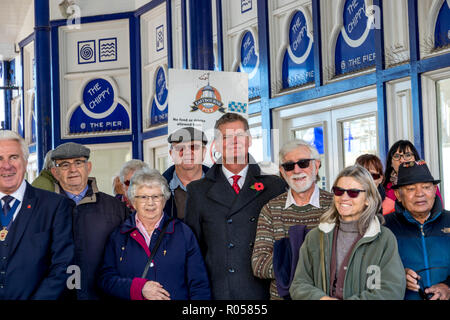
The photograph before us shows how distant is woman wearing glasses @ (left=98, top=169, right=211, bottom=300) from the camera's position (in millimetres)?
3002

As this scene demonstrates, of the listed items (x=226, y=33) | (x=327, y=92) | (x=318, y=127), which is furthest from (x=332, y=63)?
(x=226, y=33)

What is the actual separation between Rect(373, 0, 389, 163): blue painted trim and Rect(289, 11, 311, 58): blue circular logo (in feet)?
3.66

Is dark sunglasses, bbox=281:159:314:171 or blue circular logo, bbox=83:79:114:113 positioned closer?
dark sunglasses, bbox=281:159:314:171

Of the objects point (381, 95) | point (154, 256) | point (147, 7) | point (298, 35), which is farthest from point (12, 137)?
point (147, 7)

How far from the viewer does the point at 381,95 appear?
17.8 feet

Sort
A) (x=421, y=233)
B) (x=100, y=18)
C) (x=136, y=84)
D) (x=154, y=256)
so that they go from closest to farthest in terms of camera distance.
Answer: (x=421, y=233)
(x=154, y=256)
(x=136, y=84)
(x=100, y=18)

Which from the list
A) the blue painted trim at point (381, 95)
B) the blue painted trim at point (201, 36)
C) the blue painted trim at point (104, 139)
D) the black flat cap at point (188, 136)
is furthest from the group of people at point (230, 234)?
the blue painted trim at point (104, 139)

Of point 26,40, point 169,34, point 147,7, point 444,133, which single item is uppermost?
point 26,40

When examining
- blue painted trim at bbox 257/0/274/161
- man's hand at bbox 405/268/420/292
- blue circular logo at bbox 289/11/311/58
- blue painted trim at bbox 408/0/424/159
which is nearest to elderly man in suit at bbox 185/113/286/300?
man's hand at bbox 405/268/420/292

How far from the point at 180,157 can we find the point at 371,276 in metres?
1.45

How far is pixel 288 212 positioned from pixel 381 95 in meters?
2.74

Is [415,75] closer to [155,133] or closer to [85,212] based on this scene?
[85,212]

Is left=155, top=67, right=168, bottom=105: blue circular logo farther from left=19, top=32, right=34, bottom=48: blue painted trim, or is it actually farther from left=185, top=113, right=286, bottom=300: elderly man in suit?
left=185, top=113, right=286, bottom=300: elderly man in suit

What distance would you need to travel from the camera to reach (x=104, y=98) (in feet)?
34.4
